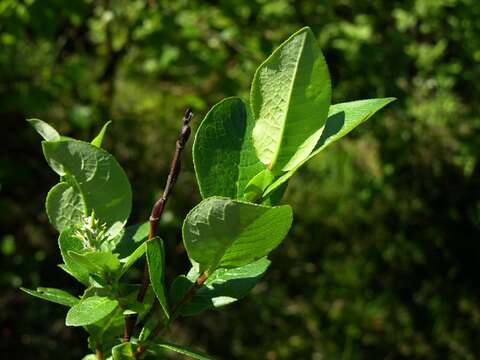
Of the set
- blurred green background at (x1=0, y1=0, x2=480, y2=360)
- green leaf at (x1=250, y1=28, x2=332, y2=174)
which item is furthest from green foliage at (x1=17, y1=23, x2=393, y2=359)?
blurred green background at (x1=0, y1=0, x2=480, y2=360)

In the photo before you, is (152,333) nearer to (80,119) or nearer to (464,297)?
(80,119)

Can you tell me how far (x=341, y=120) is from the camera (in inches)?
24.9

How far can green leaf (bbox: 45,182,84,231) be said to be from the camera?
720mm

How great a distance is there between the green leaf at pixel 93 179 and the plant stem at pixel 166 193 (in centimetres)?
6

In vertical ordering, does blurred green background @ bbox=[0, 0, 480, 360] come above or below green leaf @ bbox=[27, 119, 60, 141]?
below

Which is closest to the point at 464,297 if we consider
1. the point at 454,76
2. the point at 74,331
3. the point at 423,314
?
the point at 423,314

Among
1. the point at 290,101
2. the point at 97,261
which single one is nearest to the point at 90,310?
the point at 97,261

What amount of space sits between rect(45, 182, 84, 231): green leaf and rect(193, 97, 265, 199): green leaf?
6.0 inches

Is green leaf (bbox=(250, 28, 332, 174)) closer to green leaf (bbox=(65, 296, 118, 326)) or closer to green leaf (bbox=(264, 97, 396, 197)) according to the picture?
green leaf (bbox=(264, 97, 396, 197))

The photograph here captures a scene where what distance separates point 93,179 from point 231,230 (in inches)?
7.0

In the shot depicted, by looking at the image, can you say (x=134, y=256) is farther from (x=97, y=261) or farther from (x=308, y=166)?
(x=308, y=166)

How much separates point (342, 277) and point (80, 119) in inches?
55.3

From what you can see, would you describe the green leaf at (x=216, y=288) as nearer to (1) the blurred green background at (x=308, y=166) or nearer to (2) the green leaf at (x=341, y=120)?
(2) the green leaf at (x=341, y=120)

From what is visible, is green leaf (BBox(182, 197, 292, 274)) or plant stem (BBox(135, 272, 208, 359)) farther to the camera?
plant stem (BBox(135, 272, 208, 359))
